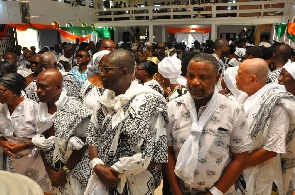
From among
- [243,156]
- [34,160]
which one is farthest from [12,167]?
[243,156]

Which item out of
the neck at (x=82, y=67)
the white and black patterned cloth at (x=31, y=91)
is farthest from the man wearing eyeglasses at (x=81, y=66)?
the white and black patterned cloth at (x=31, y=91)

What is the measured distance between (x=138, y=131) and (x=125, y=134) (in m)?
0.09

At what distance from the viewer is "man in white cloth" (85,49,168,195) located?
5.13 ft

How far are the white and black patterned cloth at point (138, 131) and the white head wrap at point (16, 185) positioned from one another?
2.66 feet

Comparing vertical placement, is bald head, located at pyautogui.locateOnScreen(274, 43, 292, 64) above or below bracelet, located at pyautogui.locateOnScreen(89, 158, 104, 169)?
above

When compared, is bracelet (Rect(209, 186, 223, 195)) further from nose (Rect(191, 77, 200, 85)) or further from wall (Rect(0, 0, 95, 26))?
wall (Rect(0, 0, 95, 26))

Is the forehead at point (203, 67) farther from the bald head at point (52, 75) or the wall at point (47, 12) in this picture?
the wall at point (47, 12)

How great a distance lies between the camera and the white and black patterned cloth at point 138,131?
157 cm

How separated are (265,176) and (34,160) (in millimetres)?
1869

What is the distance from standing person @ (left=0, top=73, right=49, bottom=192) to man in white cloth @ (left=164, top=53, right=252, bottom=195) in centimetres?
132

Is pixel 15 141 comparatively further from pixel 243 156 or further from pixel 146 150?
pixel 243 156

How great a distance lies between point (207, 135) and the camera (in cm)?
158

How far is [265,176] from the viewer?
6.30ft

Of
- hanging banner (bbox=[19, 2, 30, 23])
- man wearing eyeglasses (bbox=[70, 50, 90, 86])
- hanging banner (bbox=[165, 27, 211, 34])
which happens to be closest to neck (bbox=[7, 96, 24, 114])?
man wearing eyeglasses (bbox=[70, 50, 90, 86])
